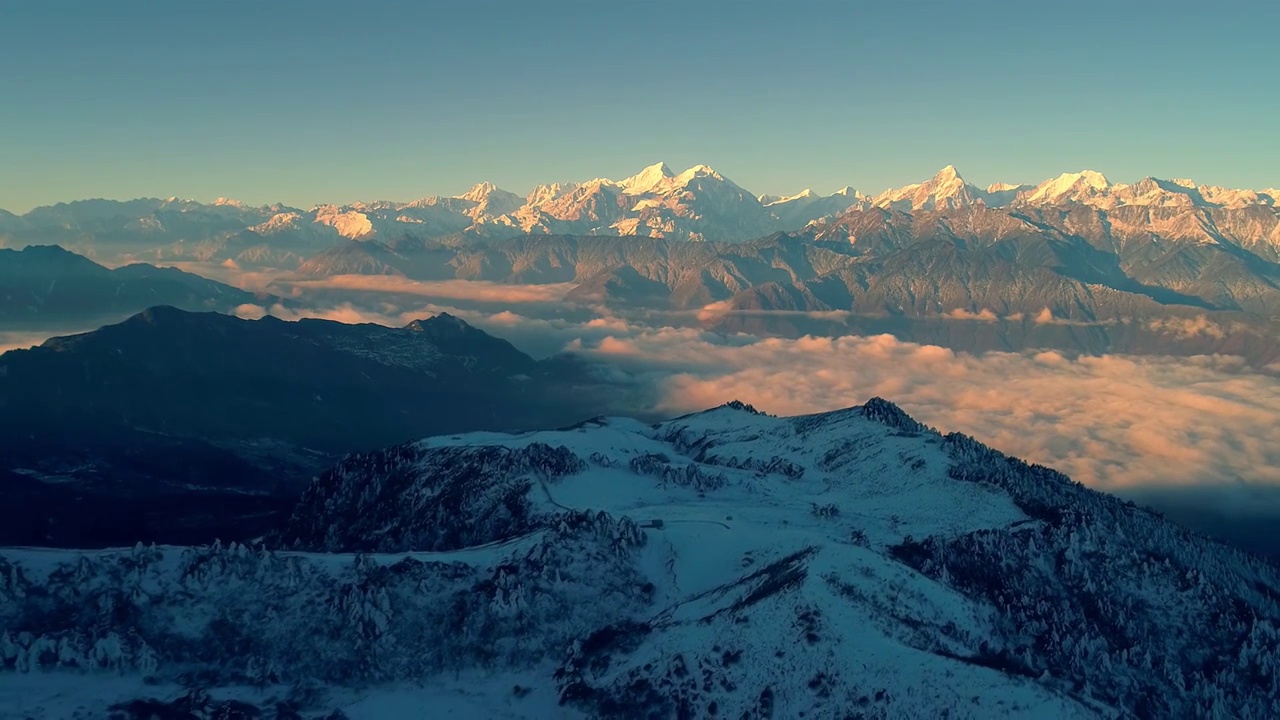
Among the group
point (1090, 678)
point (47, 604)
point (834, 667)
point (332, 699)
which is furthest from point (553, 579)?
point (1090, 678)

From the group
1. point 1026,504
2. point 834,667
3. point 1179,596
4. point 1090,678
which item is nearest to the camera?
point 834,667

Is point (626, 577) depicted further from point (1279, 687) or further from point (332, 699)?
point (1279, 687)

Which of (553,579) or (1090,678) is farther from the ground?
(553,579)

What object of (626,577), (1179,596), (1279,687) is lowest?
(1279,687)

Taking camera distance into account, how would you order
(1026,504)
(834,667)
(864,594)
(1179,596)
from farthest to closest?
(1026,504), (1179,596), (864,594), (834,667)

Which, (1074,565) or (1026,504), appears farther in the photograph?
(1026,504)

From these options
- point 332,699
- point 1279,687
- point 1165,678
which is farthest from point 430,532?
point 1279,687
